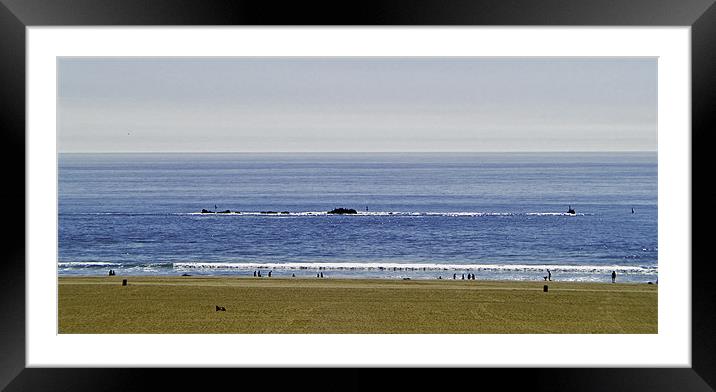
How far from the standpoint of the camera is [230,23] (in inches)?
72.1

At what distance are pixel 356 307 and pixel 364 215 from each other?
26.5ft

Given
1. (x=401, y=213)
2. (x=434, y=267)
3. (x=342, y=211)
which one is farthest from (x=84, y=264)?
(x=401, y=213)

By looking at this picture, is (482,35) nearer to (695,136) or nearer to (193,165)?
(695,136)

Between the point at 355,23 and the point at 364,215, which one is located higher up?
the point at 355,23

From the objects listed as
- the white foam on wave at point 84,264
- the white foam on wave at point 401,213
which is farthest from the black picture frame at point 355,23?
the white foam on wave at point 401,213

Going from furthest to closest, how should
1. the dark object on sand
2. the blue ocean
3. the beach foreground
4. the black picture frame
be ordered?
the dark object on sand < the blue ocean < the beach foreground < the black picture frame

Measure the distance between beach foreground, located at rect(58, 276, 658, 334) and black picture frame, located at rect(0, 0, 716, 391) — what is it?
17.3 feet

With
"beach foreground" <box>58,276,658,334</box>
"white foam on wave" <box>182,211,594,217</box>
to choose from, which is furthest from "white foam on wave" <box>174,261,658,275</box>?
"beach foreground" <box>58,276,658,334</box>

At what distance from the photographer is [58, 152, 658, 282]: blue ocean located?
14281 millimetres

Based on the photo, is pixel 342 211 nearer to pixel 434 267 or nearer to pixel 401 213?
pixel 401 213

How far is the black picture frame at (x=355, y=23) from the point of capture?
182 centimetres

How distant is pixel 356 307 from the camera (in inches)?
370

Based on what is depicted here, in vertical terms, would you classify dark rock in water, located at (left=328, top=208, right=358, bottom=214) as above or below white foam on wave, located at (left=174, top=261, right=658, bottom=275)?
above

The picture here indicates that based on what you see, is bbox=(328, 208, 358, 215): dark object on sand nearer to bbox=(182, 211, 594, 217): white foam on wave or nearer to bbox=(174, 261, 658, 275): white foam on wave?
bbox=(182, 211, 594, 217): white foam on wave
